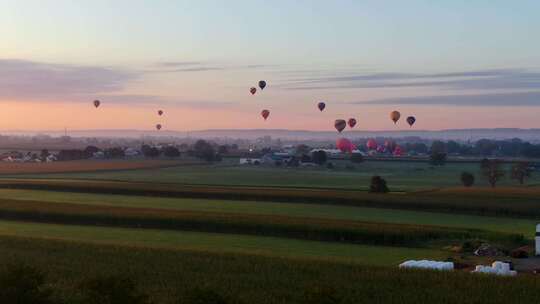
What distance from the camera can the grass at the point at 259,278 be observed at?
64.0 ft

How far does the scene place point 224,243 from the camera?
34844 millimetres

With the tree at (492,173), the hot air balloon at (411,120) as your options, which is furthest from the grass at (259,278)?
the hot air balloon at (411,120)

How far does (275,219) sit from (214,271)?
60.1 ft

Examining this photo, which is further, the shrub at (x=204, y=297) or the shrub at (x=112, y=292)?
the shrub at (x=112, y=292)

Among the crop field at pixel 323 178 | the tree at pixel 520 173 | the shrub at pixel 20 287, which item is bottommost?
the crop field at pixel 323 178

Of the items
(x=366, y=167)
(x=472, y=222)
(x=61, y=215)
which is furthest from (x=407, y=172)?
(x=61, y=215)

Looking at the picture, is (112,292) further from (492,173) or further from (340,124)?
(340,124)

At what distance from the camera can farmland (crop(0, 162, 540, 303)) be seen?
69.3 ft

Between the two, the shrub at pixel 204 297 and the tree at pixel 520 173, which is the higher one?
the shrub at pixel 204 297

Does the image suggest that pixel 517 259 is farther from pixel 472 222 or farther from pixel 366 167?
pixel 366 167

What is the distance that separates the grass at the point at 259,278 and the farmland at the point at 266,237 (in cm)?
3

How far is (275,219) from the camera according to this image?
41.5 meters

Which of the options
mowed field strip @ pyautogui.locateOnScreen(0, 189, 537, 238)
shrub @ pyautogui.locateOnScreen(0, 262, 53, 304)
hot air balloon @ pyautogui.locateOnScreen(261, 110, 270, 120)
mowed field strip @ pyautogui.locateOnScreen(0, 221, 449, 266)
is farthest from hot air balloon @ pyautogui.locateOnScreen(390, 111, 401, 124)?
shrub @ pyautogui.locateOnScreen(0, 262, 53, 304)

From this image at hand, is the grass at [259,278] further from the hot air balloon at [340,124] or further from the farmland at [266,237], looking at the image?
the hot air balloon at [340,124]
